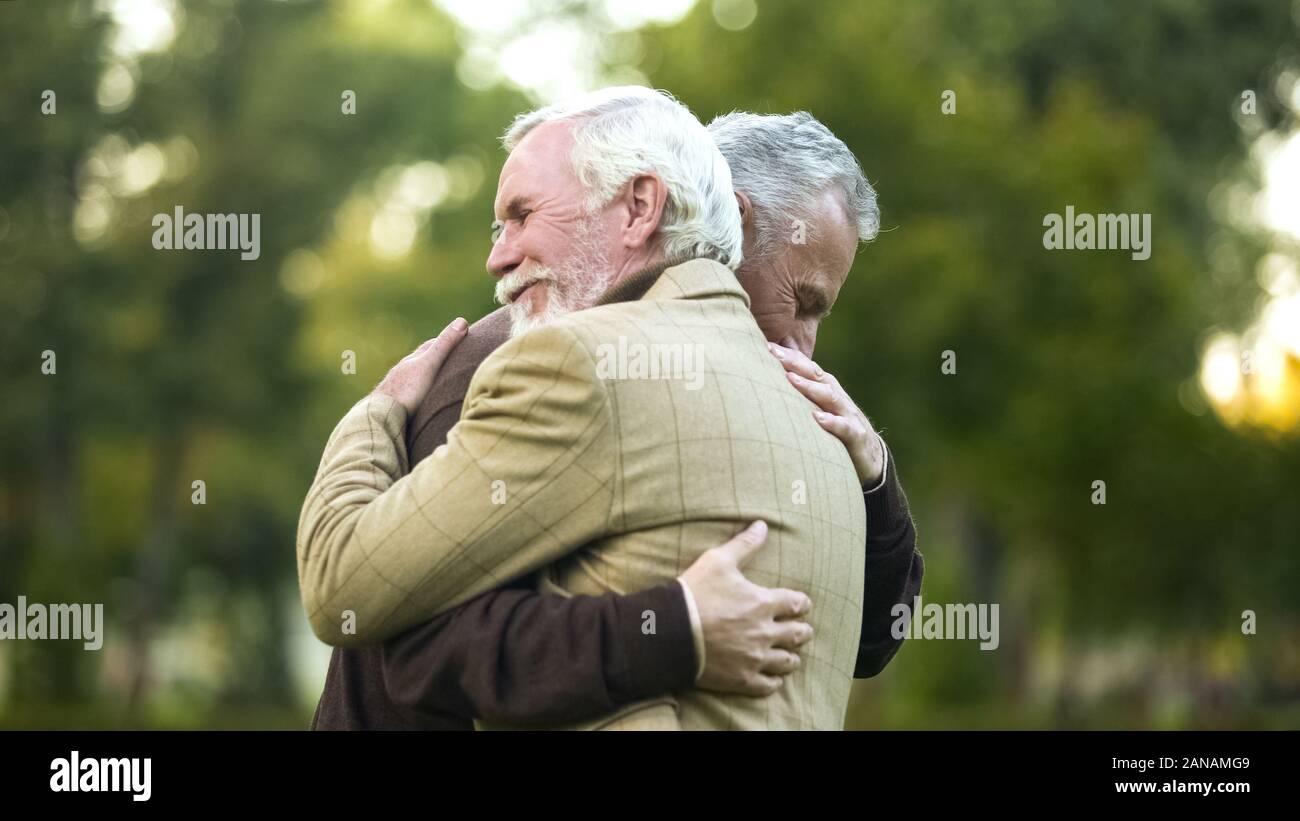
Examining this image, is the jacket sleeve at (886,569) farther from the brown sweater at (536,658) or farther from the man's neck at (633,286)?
the brown sweater at (536,658)

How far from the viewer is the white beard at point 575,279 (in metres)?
3.37

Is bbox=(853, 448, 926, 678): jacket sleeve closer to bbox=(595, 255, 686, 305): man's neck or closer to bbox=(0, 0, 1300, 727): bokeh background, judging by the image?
bbox=(595, 255, 686, 305): man's neck

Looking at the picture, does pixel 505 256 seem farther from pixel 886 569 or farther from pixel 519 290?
pixel 886 569

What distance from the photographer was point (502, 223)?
11.5 feet

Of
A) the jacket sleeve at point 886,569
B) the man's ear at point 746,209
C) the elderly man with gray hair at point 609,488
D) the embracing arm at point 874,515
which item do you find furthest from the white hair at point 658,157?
the jacket sleeve at point 886,569

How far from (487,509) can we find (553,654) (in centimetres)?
28

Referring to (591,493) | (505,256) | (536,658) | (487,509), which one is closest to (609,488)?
(591,493)

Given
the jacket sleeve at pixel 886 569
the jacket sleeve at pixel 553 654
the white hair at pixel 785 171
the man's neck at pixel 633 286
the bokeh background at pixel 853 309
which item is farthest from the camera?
the bokeh background at pixel 853 309

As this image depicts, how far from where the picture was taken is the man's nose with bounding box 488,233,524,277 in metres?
3.41

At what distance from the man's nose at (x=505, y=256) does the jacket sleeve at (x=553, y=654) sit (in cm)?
73

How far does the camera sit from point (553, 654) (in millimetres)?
2943

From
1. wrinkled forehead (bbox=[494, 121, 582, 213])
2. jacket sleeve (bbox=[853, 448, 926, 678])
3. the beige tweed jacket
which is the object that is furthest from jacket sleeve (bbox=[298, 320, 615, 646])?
jacket sleeve (bbox=[853, 448, 926, 678])

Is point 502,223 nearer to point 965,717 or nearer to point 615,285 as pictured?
point 615,285

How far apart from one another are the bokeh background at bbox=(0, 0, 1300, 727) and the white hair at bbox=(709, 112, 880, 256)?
51.9ft
